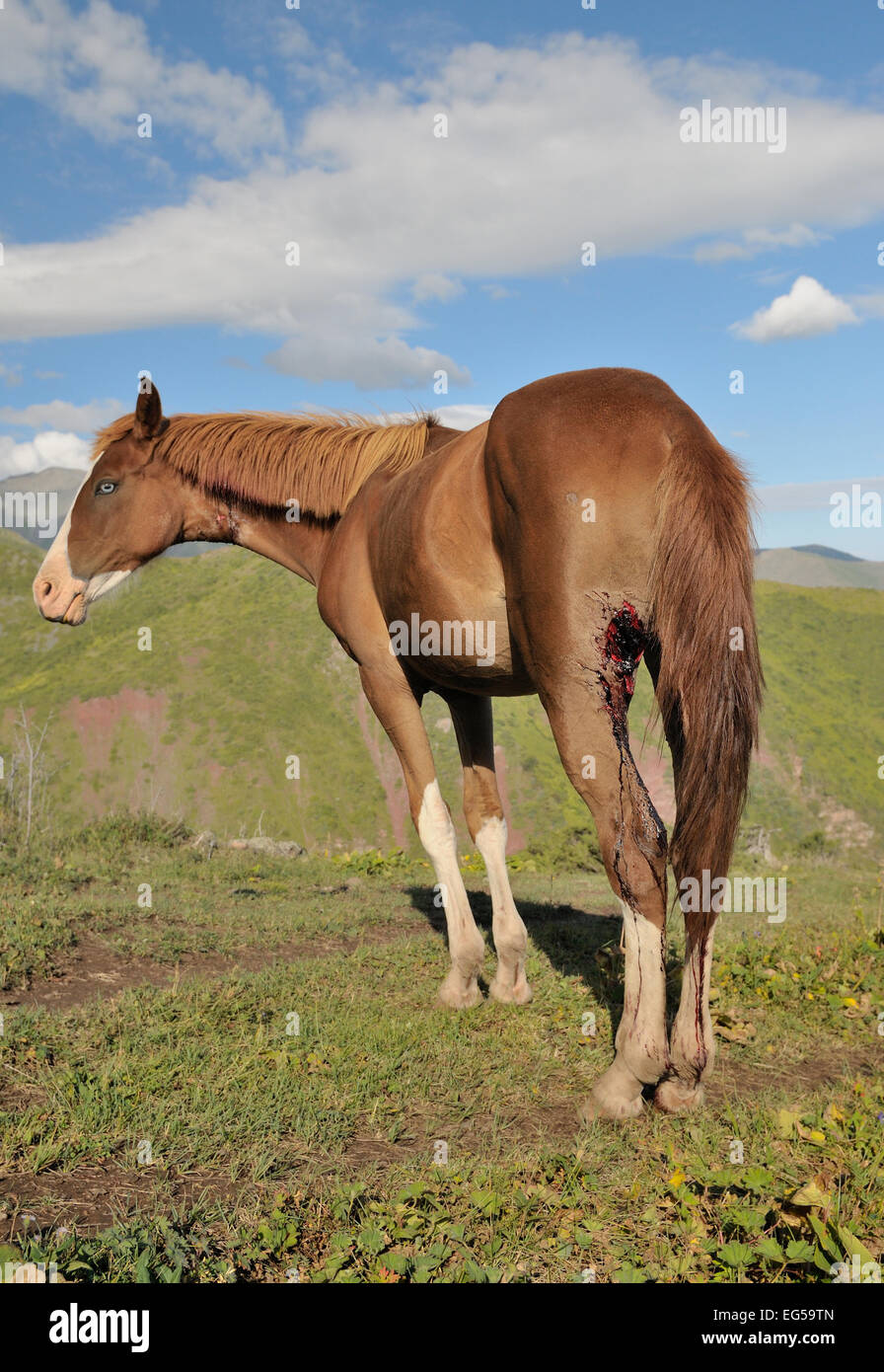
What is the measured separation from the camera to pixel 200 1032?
13.8ft

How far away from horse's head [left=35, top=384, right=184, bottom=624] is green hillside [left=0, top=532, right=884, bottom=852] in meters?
21.4

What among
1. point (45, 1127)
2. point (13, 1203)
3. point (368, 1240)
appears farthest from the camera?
point (45, 1127)

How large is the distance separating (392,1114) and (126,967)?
235 centimetres

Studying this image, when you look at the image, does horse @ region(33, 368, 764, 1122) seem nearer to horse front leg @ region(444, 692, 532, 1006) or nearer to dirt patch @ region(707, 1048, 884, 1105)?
horse front leg @ region(444, 692, 532, 1006)

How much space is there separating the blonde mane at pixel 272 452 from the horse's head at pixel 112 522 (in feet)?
0.38

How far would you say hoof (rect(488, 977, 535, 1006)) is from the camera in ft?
16.4

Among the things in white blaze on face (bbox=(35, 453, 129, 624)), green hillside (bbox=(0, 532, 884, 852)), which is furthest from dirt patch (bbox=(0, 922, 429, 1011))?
green hillside (bbox=(0, 532, 884, 852))

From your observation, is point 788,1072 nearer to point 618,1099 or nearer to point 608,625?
point 618,1099

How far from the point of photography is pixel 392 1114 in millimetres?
3578

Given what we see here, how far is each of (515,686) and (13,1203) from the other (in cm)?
310

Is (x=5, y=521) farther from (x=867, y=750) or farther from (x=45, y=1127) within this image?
(x=867, y=750)
